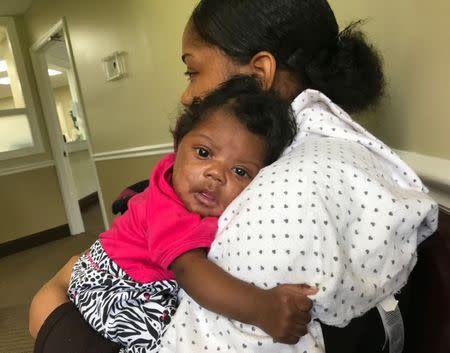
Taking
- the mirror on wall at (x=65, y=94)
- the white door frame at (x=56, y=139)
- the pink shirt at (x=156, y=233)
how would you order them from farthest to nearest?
the mirror on wall at (x=65, y=94) < the white door frame at (x=56, y=139) < the pink shirt at (x=156, y=233)

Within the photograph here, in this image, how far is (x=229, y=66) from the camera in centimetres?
81

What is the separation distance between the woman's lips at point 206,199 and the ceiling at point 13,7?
4109 mm

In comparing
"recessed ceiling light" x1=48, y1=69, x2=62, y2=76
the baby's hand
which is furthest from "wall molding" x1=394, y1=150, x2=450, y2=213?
"recessed ceiling light" x1=48, y1=69, x2=62, y2=76

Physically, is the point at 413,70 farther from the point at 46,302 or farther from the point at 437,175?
the point at 46,302

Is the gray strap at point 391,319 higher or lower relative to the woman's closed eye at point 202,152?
lower

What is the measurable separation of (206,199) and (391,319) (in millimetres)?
358

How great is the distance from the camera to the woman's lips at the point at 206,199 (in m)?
0.74

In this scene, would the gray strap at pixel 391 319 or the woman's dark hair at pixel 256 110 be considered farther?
the woman's dark hair at pixel 256 110

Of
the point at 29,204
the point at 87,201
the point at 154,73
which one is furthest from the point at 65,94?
the point at 154,73

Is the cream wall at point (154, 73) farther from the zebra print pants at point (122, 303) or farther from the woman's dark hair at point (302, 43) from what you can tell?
the zebra print pants at point (122, 303)

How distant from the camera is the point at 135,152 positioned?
2.87 metres

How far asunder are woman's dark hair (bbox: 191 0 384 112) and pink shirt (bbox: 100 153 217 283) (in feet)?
0.95

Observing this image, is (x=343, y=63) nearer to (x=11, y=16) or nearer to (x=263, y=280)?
(x=263, y=280)

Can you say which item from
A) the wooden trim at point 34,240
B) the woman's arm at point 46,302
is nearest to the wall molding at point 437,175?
the woman's arm at point 46,302
